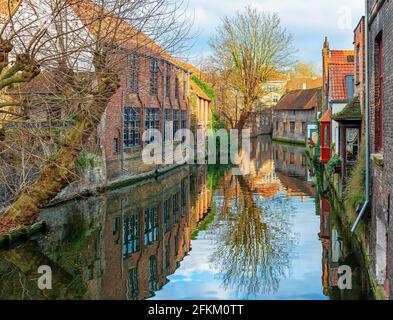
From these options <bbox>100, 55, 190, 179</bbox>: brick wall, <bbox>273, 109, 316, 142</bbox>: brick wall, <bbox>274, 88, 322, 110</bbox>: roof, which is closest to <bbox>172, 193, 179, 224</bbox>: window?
<bbox>100, 55, 190, 179</bbox>: brick wall

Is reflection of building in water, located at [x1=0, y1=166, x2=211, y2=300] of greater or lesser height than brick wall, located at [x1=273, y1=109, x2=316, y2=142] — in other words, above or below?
below

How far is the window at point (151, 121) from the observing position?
26.9 metres

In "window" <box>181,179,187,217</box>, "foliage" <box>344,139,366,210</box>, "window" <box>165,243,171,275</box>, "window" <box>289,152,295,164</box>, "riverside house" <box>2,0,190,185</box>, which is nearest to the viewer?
"window" <box>165,243,171,275</box>

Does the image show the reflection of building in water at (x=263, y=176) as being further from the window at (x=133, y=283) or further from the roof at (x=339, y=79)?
the window at (x=133, y=283)

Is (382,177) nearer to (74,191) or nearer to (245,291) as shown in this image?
(245,291)

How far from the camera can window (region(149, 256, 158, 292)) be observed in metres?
9.25

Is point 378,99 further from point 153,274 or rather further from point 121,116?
point 121,116

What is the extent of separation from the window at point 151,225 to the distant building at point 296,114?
32.1 m

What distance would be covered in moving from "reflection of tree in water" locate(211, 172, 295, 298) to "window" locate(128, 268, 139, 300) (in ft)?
4.67

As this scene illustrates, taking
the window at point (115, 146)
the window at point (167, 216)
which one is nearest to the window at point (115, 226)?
the window at point (167, 216)

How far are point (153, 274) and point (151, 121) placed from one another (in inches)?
704

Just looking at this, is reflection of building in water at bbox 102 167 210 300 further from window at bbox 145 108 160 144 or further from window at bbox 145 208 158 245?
window at bbox 145 108 160 144

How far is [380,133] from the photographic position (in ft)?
33.4
